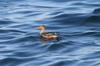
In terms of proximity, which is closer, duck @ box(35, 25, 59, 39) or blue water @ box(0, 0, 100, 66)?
blue water @ box(0, 0, 100, 66)

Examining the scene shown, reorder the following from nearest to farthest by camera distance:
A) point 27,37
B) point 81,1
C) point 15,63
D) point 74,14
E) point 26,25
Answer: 1. point 15,63
2. point 27,37
3. point 26,25
4. point 74,14
5. point 81,1

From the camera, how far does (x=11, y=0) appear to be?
4272cm

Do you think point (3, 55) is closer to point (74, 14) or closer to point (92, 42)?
point (92, 42)

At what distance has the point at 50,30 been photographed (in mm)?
32531

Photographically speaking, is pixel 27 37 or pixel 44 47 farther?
pixel 27 37

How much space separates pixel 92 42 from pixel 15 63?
5.39m

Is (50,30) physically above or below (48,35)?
below

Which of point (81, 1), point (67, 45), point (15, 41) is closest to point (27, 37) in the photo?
point (15, 41)

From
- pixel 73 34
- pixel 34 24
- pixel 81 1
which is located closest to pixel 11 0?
pixel 81 1

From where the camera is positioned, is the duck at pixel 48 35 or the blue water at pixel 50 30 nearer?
the blue water at pixel 50 30

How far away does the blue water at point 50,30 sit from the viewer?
2616cm

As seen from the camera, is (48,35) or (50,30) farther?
(50,30)

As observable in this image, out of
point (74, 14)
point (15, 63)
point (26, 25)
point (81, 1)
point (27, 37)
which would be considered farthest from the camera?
point (81, 1)

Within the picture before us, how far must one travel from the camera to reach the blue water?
2616 cm
